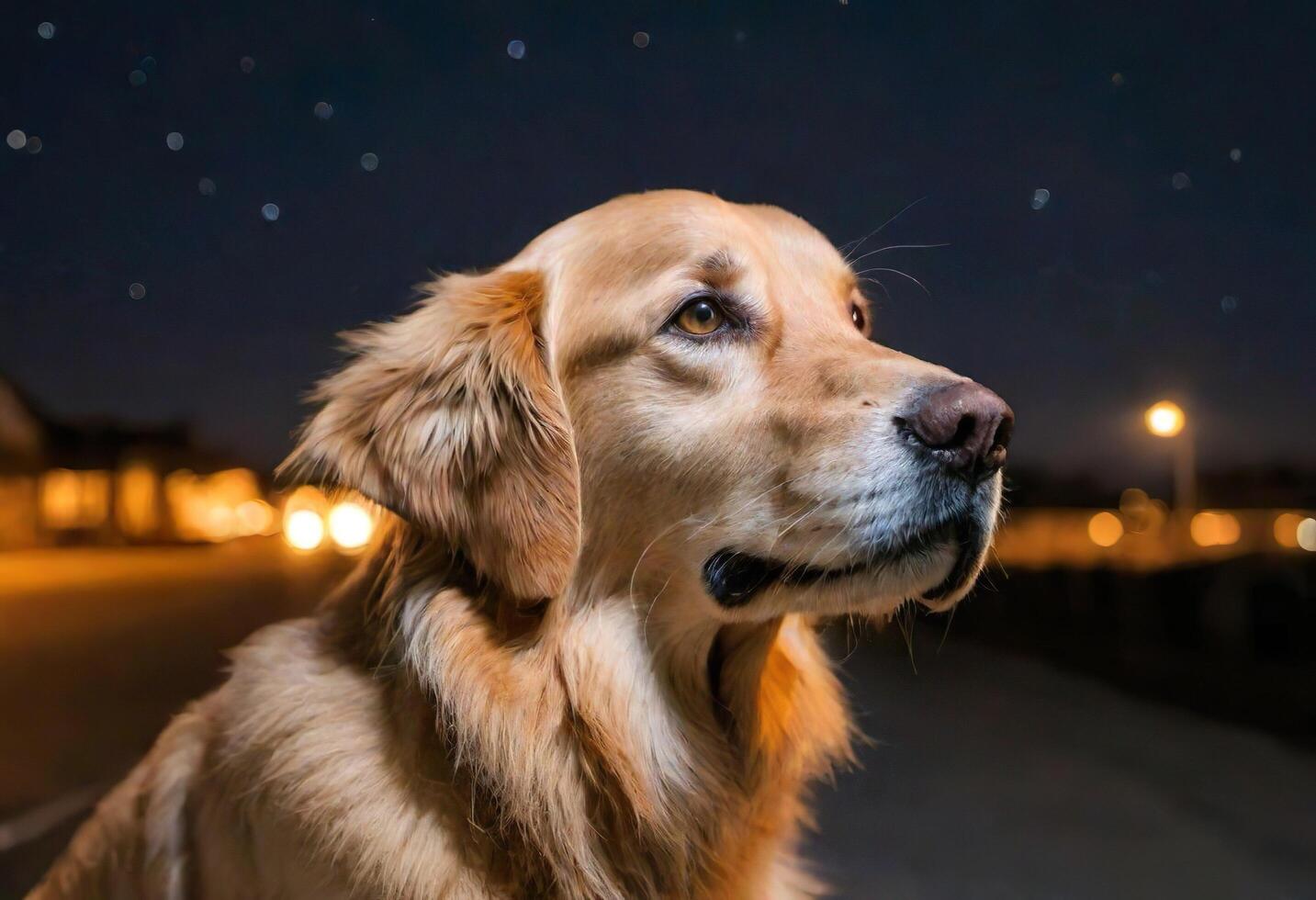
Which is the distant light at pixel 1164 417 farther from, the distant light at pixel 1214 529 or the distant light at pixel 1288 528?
the distant light at pixel 1288 528

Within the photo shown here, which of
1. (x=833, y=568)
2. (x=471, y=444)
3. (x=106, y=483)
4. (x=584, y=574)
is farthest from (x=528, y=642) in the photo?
(x=106, y=483)

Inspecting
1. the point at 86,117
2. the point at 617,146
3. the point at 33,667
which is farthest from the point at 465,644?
the point at 33,667

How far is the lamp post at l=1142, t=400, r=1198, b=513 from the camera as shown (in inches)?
102

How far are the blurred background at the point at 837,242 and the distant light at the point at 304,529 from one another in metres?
0.03

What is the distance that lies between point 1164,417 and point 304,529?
2.30m

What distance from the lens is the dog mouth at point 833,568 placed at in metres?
1.17

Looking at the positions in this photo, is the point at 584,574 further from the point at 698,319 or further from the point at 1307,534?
the point at 1307,534

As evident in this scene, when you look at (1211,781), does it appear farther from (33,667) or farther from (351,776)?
(33,667)

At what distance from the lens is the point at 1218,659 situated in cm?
297

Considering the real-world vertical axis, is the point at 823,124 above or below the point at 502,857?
above

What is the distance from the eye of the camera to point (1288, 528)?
2709mm

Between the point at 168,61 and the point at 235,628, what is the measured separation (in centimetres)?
173

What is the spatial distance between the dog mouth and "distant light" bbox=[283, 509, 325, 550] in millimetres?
1001

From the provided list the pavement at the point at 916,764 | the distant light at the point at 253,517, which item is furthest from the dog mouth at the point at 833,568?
the distant light at the point at 253,517
